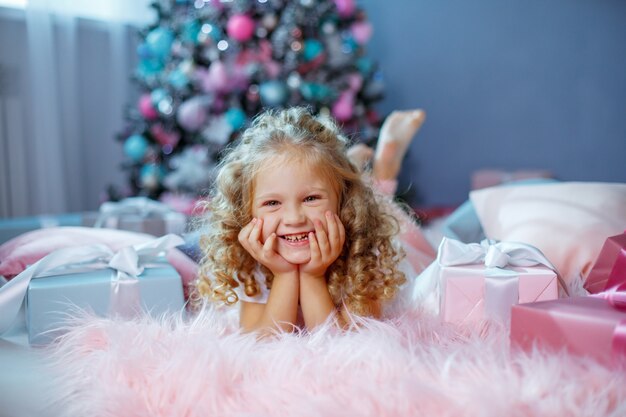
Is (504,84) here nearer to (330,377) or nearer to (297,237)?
(297,237)

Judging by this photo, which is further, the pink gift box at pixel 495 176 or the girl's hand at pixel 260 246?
the pink gift box at pixel 495 176

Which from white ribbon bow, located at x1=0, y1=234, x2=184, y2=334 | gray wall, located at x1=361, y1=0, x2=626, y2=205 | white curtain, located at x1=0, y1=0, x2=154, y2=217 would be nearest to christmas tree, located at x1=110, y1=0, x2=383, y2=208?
white curtain, located at x1=0, y1=0, x2=154, y2=217

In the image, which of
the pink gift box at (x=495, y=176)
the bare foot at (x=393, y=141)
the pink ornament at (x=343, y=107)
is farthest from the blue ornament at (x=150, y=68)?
the pink gift box at (x=495, y=176)

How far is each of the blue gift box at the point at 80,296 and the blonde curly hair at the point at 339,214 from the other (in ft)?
0.21

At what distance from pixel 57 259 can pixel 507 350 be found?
772 millimetres

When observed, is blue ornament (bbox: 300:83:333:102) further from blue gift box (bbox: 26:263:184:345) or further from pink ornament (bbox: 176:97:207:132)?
blue gift box (bbox: 26:263:184:345)

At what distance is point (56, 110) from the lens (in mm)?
2697

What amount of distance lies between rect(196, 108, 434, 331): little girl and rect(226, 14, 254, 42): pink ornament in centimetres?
152

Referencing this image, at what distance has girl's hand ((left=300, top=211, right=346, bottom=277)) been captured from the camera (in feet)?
2.94

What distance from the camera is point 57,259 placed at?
41.0 inches

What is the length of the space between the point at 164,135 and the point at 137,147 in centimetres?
14

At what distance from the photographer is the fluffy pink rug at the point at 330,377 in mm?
603

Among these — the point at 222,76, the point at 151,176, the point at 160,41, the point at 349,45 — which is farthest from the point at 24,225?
the point at 349,45

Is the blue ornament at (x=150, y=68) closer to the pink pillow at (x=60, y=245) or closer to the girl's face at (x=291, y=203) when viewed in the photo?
the pink pillow at (x=60, y=245)
